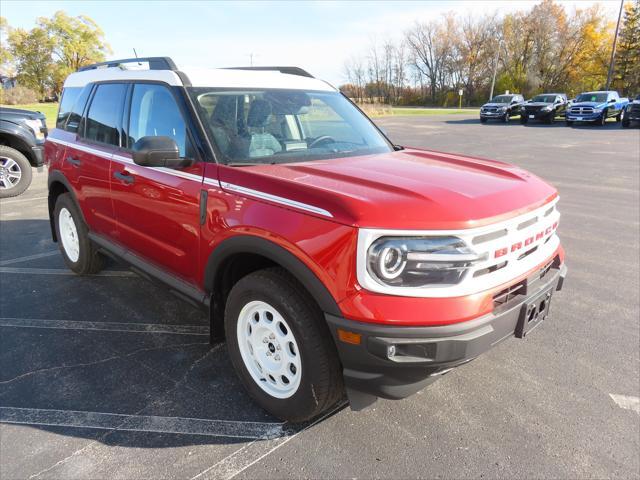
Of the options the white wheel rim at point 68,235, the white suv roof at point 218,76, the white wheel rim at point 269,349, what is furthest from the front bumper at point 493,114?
the white wheel rim at point 269,349

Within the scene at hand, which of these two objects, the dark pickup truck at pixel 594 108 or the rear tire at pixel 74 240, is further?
the dark pickup truck at pixel 594 108

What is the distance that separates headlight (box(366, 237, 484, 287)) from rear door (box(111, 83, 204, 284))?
129 cm

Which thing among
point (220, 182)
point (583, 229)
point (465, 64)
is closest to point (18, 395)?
point (220, 182)

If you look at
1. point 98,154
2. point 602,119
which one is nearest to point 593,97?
point 602,119

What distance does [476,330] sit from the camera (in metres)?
2.09

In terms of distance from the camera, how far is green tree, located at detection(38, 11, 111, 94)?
62688mm

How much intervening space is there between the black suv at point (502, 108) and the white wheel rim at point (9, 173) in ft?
94.6

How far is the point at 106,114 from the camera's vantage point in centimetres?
391

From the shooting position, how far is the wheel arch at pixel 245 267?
2.18 meters

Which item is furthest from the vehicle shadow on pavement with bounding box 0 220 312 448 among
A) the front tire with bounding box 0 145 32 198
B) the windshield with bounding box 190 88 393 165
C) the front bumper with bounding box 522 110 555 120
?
the front bumper with bounding box 522 110 555 120

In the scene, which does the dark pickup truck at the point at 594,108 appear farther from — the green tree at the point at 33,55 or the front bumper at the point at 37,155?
the green tree at the point at 33,55

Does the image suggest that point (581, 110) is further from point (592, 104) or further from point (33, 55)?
point (33, 55)

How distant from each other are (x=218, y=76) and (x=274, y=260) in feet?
5.24

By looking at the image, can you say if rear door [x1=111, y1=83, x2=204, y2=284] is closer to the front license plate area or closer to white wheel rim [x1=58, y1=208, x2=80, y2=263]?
white wheel rim [x1=58, y1=208, x2=80, y2=263]
